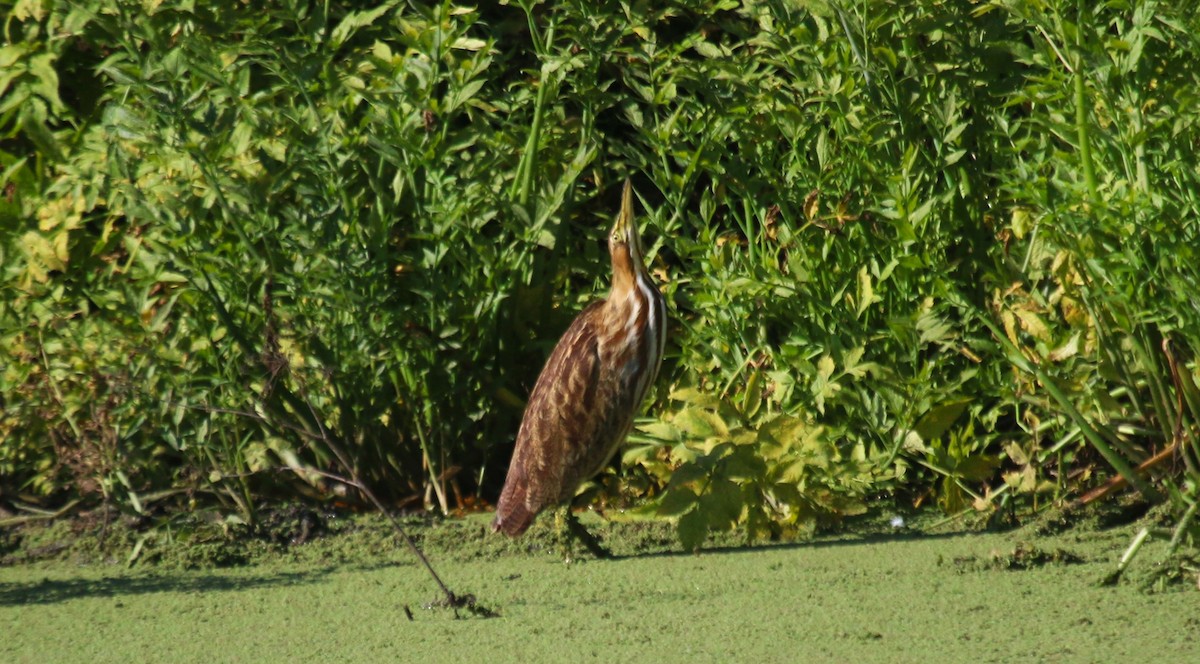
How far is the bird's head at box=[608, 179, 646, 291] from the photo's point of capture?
14.4 ft

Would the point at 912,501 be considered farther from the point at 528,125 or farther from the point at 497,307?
the point at 528,125

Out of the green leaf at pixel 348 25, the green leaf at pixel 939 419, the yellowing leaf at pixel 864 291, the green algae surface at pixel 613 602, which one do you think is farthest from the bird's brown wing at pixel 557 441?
the green leaf at pixel 348 25

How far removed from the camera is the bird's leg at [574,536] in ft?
13.4

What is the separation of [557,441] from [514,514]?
0.23m

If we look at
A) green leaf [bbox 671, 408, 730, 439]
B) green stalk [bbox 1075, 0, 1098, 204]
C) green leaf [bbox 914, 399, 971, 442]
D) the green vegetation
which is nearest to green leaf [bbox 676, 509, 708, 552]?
the green vegetation

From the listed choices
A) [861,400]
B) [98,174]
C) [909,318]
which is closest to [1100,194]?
[909,318]

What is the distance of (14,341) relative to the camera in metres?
4.61

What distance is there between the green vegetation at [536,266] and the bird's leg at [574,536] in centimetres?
18

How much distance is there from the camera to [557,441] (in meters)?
4.25

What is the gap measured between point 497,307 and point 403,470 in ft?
2.01

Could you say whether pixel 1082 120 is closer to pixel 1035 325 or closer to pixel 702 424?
pixel 1035 325

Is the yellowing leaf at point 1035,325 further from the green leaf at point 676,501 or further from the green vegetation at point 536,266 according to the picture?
the green leaf at point 676,501

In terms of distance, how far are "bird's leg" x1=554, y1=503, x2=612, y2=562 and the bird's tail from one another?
0.33ft

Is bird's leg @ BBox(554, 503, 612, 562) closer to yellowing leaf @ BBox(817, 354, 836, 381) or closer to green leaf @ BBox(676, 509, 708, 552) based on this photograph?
green leaf @ BBox(676, 509, 708, 552)
